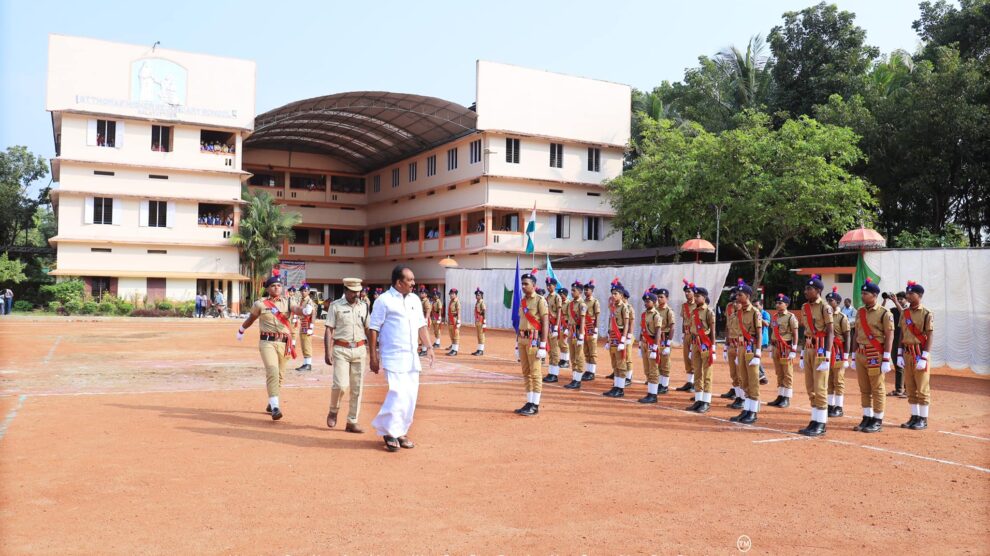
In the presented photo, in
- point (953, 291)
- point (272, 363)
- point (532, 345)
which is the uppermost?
point (953, 291)

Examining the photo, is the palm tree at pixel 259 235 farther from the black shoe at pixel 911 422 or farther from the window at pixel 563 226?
the black shoe at pixel 911 422

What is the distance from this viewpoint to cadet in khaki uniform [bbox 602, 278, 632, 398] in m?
13.2

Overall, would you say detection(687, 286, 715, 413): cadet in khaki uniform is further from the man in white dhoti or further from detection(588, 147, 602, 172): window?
detection(588, 147, 602, 172): window

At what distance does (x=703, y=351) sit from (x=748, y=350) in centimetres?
89

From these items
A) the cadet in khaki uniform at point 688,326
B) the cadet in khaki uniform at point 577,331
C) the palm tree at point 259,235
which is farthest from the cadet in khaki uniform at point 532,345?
the palm tree at point 259,235

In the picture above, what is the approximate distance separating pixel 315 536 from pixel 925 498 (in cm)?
555

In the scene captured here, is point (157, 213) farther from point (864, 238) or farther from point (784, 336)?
point (784, 336)

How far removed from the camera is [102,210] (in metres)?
40.3

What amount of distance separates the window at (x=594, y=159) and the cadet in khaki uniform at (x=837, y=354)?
32.8 m

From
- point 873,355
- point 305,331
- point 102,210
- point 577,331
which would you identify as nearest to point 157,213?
point 102,210

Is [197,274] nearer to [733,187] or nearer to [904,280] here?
[733,187]

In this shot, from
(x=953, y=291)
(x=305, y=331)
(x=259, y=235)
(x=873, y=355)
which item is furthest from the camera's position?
(x=259, y=235)

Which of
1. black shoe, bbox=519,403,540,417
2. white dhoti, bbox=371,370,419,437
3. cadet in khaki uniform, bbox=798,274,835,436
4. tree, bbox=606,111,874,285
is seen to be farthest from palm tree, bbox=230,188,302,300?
cadet in khaki uniform, bbox=798,274,835,436

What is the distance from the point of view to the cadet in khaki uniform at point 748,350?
10688 millimetres
